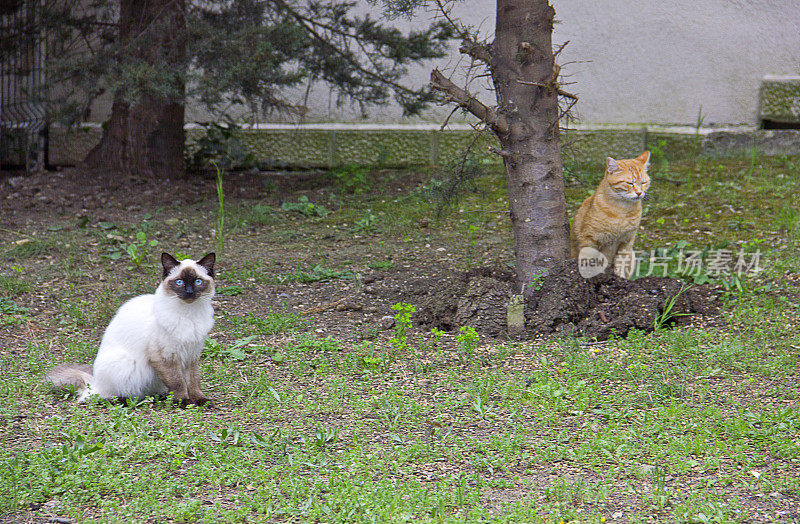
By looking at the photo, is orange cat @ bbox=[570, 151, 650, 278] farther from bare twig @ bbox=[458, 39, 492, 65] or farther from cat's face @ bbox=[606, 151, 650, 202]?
bare twig @ bbox=[458, 39, 492, 65]

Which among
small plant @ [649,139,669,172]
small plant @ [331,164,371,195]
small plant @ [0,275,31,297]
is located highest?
small plant @ [649,139,669,172]

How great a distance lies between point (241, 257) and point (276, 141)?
3.11 meters

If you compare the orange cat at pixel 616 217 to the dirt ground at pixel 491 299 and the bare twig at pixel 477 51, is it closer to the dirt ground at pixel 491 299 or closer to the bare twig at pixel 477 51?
the dirt ground at pixel 491 299

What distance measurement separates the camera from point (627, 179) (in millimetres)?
4797

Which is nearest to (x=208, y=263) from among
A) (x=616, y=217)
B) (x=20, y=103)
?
(x=616, y=217)

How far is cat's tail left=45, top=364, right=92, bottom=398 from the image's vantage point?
3.61 meters

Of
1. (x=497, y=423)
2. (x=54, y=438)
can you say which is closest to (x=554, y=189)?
(x=497, y=423)

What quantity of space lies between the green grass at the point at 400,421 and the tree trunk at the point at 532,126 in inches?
29.0

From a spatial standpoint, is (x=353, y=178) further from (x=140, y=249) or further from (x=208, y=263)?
(x=208, y=263)

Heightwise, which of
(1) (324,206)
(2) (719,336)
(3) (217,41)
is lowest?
(2) (719,336)

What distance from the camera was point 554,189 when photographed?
4.59m

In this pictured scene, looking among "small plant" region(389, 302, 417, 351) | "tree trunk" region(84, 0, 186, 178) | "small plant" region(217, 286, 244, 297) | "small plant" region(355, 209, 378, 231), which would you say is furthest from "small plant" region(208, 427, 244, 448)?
"tree trunk" region(84, 0, 186, 178)

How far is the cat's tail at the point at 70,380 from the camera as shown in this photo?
11.8 feet

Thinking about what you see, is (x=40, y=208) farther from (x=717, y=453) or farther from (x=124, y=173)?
(x=717, y=453)
